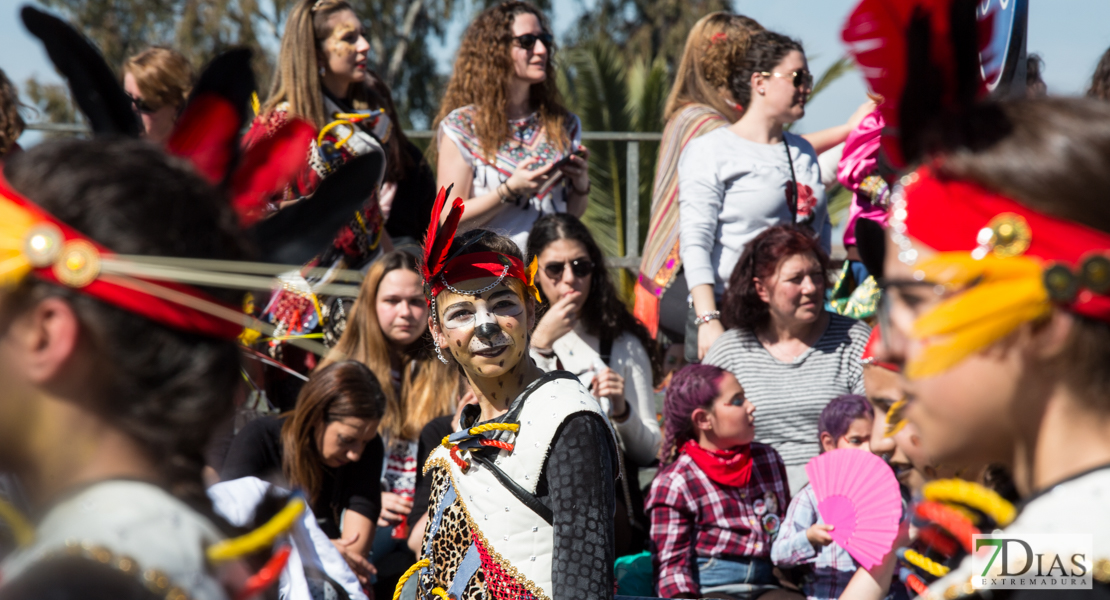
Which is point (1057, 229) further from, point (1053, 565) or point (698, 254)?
point (698, 254)

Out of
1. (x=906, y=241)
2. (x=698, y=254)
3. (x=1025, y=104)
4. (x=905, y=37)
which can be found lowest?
(x=698, y=254)

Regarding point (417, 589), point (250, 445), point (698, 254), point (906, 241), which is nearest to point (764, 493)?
point (698, 254)

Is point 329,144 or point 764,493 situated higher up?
point 329,144

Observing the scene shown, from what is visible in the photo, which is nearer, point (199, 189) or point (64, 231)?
point (64, 231)

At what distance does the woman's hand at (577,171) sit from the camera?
490 cm

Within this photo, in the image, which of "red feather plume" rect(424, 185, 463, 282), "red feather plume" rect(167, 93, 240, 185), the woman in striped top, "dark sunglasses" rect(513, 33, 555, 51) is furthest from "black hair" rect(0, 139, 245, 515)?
"dark sunglasses" rect(513, 33, 555, 51)

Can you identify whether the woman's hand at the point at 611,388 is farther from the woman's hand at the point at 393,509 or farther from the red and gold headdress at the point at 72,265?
the red and gold headdress at the point at 72,265

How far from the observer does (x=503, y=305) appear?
295cm

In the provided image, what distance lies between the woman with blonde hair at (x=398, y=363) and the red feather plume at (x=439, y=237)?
1.63 metres

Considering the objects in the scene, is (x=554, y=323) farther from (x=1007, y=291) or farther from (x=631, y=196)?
(x=1007, y=291)

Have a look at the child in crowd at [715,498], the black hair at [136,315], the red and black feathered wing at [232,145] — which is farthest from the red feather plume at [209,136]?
the child in crowd at [715,498]

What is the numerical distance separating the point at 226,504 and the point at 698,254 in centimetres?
251

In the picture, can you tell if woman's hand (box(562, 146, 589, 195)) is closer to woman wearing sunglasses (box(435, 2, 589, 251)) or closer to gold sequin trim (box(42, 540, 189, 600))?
woman wearing sunglasses (box(435, 2, 589, 251))

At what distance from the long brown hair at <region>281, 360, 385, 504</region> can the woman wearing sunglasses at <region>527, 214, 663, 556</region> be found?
789 mm
